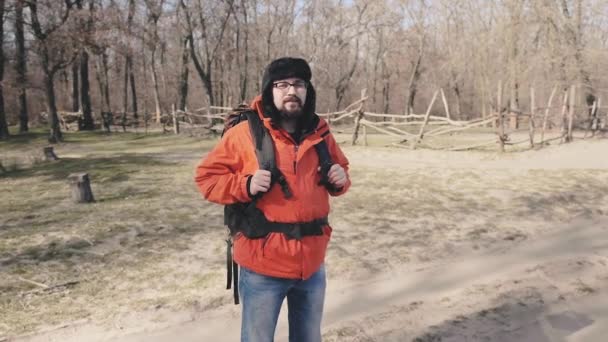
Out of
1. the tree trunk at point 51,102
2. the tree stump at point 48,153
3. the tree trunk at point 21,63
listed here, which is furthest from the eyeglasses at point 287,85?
the tree trunk at point 21,63

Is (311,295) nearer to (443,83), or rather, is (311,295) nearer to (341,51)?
(341,51)

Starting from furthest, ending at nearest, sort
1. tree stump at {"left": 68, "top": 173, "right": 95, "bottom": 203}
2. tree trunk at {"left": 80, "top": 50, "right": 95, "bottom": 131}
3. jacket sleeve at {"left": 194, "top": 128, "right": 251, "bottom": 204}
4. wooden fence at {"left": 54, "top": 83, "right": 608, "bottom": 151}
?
tree trunk at {"left": 80, "top": 50, "right": 95, "bottom": 131}, wooden fence at {"left": 54, "top": 83, "right": 608, "bottom": 151}, tree stump at {"left": 68, "top": 173, "right": 95, "bottom": 203}, jacket sleeve at {"left": 194, "top": 128, "right": 251, "bottom": 204}

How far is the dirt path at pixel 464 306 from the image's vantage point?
10.9 ft

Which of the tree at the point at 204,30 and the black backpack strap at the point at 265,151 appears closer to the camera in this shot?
the black backpack strap at the point at 265,151

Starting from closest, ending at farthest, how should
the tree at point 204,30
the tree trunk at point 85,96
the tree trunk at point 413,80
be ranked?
the tree at point 204,30 < the tree trunk at point 85,96 < the tree trunk at point 413,80

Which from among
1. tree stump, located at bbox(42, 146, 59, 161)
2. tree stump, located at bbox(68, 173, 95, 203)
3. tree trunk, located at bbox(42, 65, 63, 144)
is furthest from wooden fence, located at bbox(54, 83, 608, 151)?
tree stump, located at bbox(68, 173, 95, 203)

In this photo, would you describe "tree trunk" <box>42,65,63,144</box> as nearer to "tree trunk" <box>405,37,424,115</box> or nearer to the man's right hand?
the man's right hand

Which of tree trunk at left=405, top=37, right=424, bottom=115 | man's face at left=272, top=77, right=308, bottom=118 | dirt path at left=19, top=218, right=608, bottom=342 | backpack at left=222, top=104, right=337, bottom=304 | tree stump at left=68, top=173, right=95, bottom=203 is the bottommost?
dirt path at left=19, top=218, right=608, bottom=342

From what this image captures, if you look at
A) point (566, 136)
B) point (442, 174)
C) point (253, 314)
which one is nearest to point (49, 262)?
point (253, 314)

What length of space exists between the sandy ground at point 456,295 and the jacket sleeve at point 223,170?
162 centimetres

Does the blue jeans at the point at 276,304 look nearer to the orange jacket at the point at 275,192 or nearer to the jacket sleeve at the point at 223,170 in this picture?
the orange jacket at the point at 275,192

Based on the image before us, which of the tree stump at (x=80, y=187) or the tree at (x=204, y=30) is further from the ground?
the tree at (x=204, y=30)

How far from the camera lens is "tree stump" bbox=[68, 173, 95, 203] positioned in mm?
7340

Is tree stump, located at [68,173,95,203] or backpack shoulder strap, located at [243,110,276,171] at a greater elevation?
backpack shoulder strap, located at [243,110,276,171]
